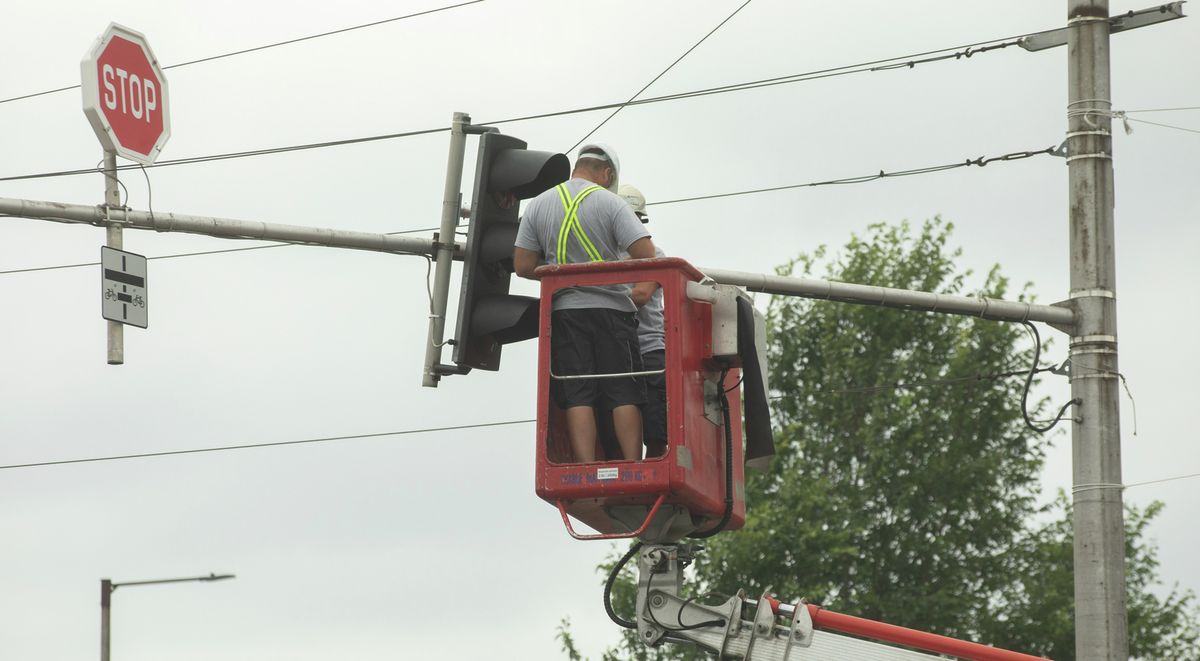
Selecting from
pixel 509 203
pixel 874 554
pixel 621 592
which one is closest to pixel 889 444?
pixel 874 554

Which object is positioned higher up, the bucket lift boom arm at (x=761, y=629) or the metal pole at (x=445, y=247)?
the metal pole at (x=445, y=247)

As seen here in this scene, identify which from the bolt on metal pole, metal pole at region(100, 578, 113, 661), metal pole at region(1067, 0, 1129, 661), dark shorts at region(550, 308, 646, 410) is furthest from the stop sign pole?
metal pole at region(100, 578, 113, 661)

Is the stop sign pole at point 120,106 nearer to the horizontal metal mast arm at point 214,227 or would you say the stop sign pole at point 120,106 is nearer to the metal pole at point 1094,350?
the horizontal metal mast arm at point 214,227

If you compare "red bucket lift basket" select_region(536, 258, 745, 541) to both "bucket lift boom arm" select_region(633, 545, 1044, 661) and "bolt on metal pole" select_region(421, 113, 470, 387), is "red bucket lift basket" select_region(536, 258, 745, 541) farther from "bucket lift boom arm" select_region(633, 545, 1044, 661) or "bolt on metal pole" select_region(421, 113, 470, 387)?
"bolt on metal pole" select_region(421, 113, 470, 387)

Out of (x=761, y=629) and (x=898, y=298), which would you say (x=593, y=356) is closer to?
(x=761, y=629)

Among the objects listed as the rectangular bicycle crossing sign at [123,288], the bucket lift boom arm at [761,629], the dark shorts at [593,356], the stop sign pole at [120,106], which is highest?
the stop sign pole at [120,106]

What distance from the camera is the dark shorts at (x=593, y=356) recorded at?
31.5 feet

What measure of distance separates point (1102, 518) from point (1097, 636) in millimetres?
792

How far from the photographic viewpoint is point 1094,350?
1368 cm

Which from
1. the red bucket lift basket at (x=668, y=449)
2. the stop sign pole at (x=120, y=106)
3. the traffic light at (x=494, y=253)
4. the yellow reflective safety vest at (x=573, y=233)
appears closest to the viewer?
the red bucket lift basket at (x=668, y=449)

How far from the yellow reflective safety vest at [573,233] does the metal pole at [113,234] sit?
261 cm

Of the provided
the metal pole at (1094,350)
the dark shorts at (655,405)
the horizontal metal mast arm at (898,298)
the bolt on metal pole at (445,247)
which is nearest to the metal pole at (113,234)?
the bolt on metal pole at (445,247)

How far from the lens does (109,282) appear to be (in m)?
10.8

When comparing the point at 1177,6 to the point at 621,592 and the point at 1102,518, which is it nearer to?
the point at 1102,518
